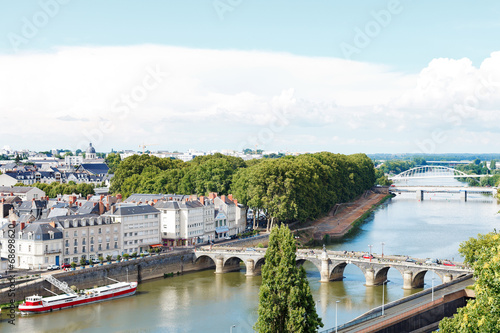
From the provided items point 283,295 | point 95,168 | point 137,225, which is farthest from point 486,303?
point 95,168

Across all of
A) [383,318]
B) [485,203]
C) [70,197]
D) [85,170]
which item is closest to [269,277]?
[383,318]

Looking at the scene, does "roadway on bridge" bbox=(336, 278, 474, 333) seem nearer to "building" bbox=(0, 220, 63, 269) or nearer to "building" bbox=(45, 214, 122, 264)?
"building" bbox=(0, 220, 63, 269)

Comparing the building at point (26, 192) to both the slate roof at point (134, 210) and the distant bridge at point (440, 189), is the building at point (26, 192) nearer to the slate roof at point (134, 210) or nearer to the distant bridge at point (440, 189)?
the slate roof at point (134, 210)

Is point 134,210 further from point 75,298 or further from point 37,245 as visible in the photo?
point 75,298

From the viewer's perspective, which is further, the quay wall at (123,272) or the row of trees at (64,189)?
the row of trees at (64,189)

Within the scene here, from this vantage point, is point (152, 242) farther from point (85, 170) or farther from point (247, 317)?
point (85, 170)

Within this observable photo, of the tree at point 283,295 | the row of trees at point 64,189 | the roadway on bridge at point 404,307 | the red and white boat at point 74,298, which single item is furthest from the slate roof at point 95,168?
the tree at point 283,295

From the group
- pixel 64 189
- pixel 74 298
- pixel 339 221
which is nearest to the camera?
pixel 74 298
